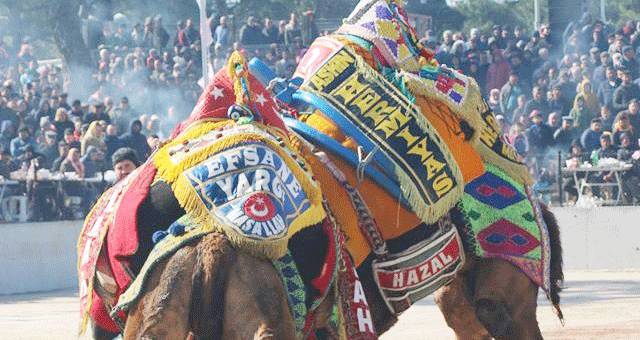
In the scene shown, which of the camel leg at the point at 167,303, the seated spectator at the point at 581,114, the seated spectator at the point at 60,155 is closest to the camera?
the camel leg at the point at 167,303

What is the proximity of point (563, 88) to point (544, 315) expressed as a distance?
351 inches

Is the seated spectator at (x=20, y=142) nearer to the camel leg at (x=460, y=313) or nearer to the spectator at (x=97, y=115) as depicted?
the spectator at (x=97, y=115)

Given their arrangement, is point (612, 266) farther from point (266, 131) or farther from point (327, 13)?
point (327, 13)

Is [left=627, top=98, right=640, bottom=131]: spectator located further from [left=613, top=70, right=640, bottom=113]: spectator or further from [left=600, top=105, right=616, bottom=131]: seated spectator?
[left=613, top=70, right=640, bottom=113]: spectator

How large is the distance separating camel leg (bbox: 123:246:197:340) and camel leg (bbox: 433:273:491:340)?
2.75 metres

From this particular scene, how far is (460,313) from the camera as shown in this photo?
7281 millimetres

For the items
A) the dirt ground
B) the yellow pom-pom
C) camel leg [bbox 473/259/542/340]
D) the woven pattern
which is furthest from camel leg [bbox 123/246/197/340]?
the dirt ground

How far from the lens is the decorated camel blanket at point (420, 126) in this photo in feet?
20.4

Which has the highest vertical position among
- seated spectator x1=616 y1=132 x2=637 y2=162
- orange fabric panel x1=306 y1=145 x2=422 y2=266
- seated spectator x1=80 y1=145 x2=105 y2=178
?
orange fabric panel x1=306 y1=145 x2=422 y2=266

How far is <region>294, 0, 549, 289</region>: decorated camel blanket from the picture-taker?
6.23m

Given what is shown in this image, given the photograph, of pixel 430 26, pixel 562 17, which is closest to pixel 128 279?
pixel 562 17

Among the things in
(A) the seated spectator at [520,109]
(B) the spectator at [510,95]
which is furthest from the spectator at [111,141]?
(B) the spectator at [510,95]

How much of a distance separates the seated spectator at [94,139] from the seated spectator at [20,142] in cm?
73

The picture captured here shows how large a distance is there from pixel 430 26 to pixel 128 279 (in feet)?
73.8
